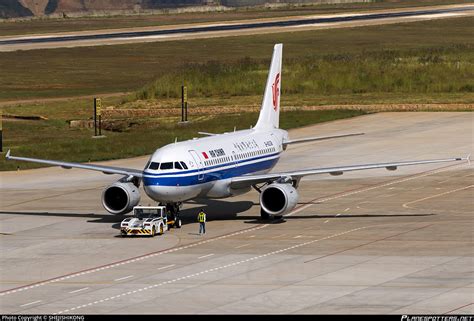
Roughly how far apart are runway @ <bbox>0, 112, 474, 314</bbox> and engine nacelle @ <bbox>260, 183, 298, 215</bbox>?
1041 mm

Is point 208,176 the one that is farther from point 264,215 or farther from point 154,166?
point 264,215

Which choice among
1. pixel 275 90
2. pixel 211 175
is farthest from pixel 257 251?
pixel 275 90

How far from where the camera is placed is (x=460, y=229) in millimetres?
60250

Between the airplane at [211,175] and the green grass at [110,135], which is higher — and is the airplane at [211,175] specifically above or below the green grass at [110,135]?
above

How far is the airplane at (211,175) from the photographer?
198 feet

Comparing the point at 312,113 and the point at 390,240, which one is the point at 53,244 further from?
the point at 312,113

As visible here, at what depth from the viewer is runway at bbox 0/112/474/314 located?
44.8 metres

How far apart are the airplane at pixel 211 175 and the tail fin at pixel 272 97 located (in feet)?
11.4

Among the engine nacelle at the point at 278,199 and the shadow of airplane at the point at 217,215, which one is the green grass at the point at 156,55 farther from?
the engine nacelle at the point at 278,199

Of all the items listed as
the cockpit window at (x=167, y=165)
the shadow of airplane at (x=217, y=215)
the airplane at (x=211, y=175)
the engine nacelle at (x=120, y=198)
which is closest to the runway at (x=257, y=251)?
the shadow of airplane at (x=217, y=215)

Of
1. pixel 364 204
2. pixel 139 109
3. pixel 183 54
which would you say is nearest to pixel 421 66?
pixel 139 109

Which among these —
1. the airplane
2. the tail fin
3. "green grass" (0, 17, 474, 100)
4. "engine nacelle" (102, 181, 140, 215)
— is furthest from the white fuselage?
"green grass" (0, 17, 474, 100)

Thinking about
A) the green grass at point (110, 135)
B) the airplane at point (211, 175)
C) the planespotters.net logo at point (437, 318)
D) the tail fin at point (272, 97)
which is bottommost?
the green grass at point (110, 135)

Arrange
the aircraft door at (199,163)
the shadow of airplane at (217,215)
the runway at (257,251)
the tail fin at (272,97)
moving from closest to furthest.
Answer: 1. the runway at (257,251)
2. the aircraft door at (199,163)
3. the shadow of airplane at (217,215)
4. the tail fin at (272,97)
